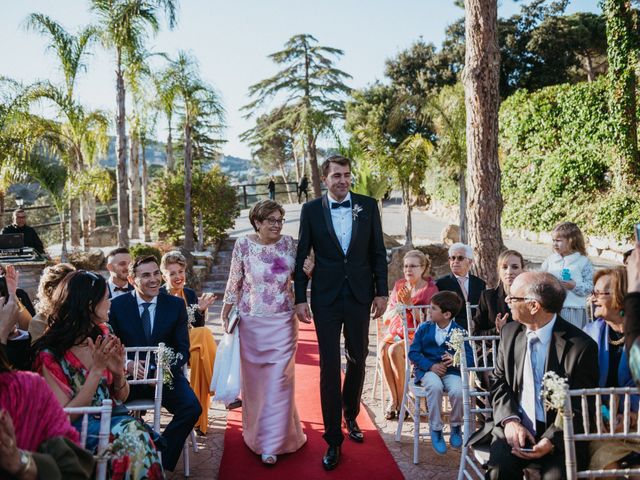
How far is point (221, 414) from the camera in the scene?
540 cm

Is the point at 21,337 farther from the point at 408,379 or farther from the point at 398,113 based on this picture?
the point at 398,113

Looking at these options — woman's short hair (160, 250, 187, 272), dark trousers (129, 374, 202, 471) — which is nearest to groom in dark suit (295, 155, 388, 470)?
dark trousers (129, 374, 202, 471)

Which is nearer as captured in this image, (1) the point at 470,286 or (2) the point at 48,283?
(2) the point at 48,283

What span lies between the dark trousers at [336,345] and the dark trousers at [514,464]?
4.47ft

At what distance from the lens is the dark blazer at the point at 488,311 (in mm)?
4527

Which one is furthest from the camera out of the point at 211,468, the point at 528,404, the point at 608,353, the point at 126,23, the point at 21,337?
the point at 126,23

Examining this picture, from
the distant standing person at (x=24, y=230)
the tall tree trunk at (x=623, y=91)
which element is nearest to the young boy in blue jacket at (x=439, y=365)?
the distant standing person at (x=24, y=230)

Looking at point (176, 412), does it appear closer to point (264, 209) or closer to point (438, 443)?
point (264, 209)

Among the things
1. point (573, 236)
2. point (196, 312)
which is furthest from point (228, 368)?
point (573, 236)

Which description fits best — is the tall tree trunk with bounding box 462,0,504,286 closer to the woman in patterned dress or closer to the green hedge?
the woman in patterned dress

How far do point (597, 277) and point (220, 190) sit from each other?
12897 millimetres

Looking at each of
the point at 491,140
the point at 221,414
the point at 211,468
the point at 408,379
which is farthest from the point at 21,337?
the point at 491,140

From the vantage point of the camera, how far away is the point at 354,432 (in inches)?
177

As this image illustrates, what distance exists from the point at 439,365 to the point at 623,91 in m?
10.6
